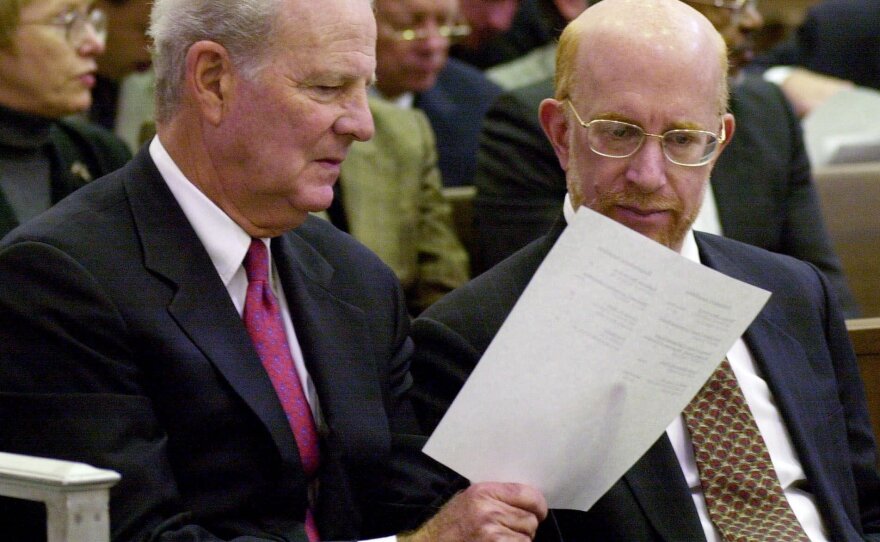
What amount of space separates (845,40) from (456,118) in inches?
75.7

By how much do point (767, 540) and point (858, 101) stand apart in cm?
285

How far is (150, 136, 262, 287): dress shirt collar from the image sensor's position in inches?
88.2

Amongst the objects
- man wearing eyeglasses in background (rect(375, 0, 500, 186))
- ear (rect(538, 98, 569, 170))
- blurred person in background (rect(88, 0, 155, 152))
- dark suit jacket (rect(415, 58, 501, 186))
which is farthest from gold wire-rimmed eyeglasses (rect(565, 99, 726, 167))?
blurred person in background (rect(88, 0, 155, 152))

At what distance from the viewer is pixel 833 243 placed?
13.7ft

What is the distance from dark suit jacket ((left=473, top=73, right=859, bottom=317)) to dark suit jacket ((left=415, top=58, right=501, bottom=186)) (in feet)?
2.86

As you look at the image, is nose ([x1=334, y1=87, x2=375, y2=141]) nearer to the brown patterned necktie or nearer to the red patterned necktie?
the red patterned necktie

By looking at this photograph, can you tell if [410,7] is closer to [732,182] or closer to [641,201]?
[732,182]

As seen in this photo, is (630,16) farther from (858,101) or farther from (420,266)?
(858,101)

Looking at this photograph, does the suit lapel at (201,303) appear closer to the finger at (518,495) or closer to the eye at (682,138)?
the finger at (518,495)

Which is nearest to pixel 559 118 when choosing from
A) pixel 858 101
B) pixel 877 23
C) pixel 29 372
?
pixel 29 372

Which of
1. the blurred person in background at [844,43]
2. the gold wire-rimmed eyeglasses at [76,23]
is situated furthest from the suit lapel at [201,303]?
the blurred person in background at [844,43]

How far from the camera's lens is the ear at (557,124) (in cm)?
248

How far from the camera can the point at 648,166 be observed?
2334 millimetres

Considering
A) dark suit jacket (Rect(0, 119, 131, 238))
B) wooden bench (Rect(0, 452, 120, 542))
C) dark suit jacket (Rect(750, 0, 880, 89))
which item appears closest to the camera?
wooden bench (Rect(0, 452, 120, 542))
